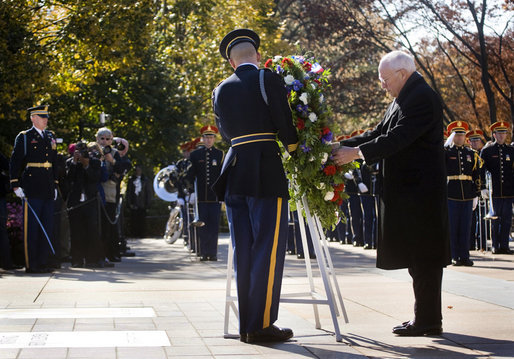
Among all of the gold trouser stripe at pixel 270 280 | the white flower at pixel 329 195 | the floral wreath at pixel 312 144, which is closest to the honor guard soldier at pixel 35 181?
the floral wreath at pixel 312 144

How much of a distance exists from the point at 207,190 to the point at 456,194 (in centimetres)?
420

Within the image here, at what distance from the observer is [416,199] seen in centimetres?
645

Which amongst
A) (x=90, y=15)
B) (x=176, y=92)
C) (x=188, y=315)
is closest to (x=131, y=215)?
(x=176, y=92)

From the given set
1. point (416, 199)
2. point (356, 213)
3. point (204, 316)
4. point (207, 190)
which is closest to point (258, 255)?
point (416, 199)

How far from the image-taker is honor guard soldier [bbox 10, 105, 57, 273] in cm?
1193

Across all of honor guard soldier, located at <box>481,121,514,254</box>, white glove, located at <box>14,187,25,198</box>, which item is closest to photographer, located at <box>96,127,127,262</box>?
white glove, located at <box>14,187,25,198</box>

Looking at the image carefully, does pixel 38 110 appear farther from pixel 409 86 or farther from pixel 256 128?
pixel 409 86

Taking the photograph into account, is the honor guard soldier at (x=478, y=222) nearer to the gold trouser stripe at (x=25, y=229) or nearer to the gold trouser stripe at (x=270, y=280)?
the gold trouser stripe at (x=25, y=229)

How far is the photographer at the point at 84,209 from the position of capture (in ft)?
42.8

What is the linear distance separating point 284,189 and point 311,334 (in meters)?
1.15

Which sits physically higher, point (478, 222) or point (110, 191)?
point (110, 191)

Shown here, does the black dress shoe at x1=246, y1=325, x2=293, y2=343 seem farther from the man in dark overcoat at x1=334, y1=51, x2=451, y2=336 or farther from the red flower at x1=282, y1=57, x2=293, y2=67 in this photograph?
the red flower at x1=282, y1=57, x2=293, y2=67

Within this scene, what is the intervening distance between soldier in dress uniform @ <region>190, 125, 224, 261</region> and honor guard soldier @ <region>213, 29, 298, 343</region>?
→ 27.6 ft

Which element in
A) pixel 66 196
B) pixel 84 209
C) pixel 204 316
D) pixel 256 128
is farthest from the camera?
pixel 66 196
